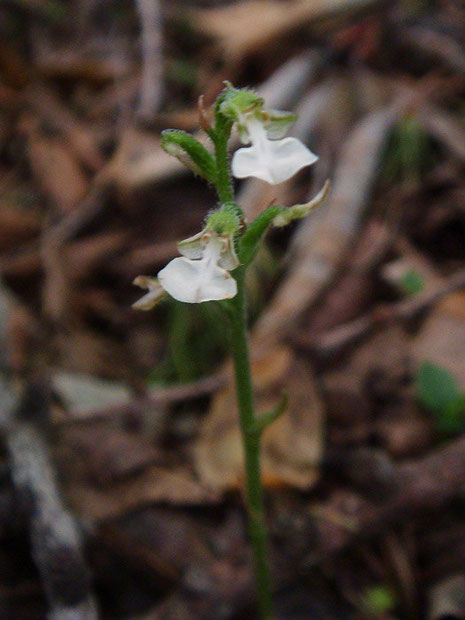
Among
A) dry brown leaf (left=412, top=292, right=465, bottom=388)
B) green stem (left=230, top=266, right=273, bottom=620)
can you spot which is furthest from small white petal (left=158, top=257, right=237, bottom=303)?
dry brown leaf (left=412, top=292, right=465, bottom=388)

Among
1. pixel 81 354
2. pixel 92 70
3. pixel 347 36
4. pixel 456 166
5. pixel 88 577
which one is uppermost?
pixel 92 70

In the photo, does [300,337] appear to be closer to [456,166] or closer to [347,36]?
[456,166]

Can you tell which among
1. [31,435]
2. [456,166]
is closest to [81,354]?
[31,435]

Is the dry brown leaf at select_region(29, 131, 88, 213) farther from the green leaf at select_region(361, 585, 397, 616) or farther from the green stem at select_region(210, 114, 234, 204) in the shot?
the green leaf at select_region(361, 585, 397, 616)

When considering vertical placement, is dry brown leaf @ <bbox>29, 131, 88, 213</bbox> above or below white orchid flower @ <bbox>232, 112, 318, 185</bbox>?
above

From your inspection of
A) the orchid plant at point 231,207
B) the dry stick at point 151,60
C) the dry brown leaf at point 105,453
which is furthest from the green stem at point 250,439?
the dry stick at point 151,60

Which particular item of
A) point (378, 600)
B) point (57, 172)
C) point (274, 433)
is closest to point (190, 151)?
point (274, 433)

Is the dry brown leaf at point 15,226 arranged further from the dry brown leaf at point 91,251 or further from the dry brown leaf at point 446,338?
the dry brown leaf at point 446,338
